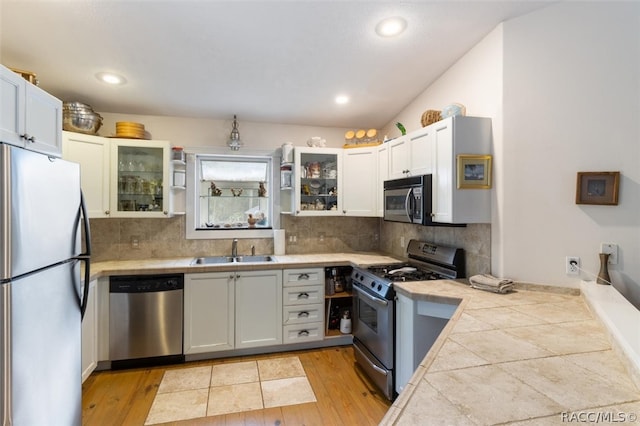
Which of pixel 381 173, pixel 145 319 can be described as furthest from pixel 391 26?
pixel 145 319

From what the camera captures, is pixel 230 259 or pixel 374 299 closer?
pixel 374 299

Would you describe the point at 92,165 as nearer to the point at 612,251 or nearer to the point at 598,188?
the point at 598,188

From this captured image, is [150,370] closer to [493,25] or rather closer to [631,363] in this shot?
[631,363]

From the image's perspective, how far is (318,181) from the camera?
3467mm

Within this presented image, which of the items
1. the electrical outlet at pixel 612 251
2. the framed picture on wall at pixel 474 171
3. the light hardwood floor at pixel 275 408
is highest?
the framed picture on wall at pixel 474 171

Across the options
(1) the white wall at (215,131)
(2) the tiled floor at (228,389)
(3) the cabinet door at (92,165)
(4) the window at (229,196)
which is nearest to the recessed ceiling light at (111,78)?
(3) the cabinet door at (92,165)

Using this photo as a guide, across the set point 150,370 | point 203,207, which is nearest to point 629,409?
point 150,370

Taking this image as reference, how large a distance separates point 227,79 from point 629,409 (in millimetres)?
2905

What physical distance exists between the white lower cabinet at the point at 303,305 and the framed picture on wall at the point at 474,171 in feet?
5.35

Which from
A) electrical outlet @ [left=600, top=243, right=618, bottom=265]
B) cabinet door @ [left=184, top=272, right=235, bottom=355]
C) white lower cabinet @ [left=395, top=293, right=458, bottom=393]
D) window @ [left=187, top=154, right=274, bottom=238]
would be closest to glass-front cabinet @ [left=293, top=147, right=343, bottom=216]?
window @ [left=187, top=154, right=274, bottom=238]

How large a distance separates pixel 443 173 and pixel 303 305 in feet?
6.05

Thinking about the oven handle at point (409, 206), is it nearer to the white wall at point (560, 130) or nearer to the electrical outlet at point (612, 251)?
the white wall at point (560, 130)

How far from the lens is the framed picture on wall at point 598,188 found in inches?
64.9

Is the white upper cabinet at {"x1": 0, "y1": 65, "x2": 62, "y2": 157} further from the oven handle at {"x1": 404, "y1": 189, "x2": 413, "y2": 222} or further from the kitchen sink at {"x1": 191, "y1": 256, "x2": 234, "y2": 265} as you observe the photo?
the oven handle at {"x1": 404, "y1": 189, "x2": 413, "y2": 222}
